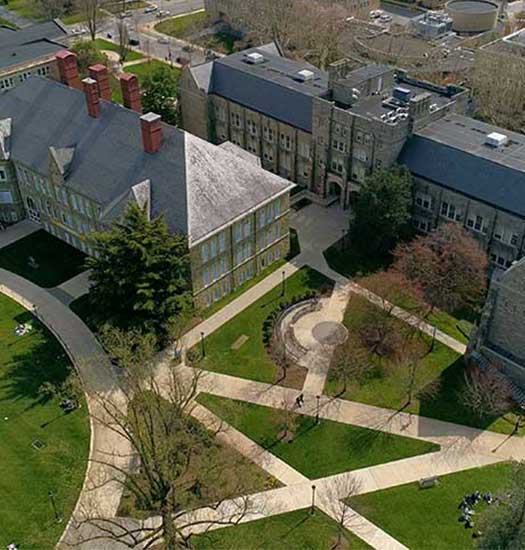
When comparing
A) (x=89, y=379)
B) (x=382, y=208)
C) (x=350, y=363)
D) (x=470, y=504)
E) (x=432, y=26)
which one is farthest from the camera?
(x=432, y=26)

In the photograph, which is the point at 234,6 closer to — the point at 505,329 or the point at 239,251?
the point at 239,251

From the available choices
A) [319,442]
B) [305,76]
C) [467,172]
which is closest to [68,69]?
[305,76]

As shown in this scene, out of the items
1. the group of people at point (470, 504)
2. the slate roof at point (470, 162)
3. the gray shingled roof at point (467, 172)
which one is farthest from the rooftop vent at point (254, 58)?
the group of people at point (470, 504)

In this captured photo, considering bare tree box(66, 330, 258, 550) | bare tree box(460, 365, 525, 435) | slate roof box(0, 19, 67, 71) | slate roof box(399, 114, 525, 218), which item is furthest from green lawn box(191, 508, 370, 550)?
slate roof box(0, 19, 67, 71)

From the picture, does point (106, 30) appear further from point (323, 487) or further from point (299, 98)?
point (323, 487)

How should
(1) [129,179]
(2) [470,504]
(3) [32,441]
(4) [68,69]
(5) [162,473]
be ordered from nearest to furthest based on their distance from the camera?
(5) [162,473] < (2) [470,504] < (3) [32,441] < (1) [129,179] < (4) [68,69]

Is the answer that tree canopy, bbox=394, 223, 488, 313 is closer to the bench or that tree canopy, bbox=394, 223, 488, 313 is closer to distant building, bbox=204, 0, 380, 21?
the bench

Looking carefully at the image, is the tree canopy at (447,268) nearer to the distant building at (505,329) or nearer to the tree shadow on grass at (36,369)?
the distant building at (505,329)
